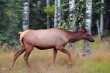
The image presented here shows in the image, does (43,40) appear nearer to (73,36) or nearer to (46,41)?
(46,41)

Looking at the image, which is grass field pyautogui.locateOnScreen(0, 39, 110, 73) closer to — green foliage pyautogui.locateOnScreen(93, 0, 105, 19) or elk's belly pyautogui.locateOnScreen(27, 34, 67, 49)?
elk's belly pyautogui.locateOnScreen(27, 34, 67, 49)

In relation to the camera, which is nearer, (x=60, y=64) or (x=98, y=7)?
(x=60, y=64)

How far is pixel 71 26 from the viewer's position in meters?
18.2

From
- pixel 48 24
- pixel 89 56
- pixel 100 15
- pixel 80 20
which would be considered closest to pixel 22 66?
pixel 89 56

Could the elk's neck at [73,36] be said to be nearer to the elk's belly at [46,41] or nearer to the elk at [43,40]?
the elk at [43,40]

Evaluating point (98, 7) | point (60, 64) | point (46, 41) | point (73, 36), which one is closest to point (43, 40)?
point (46, 41)

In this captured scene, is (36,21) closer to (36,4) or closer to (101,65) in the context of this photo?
(36,4)

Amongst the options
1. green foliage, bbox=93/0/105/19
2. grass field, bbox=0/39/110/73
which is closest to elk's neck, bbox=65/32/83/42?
grass field, bbox=0/39/110/73

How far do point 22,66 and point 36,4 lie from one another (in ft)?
74.3

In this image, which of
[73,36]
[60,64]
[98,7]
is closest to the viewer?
[60,64]

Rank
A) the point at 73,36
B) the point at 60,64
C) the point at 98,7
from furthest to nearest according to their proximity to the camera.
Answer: the point at 98,7
the point at 73,36
the point at 60,64

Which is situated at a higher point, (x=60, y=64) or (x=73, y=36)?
(x=73, y=36)

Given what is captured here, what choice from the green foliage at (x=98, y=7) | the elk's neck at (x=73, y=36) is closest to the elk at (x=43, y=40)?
the elk's neck at (x=73, y=36)

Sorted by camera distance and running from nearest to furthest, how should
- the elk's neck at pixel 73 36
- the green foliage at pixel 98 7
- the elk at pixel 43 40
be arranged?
the elk at pixel 43 40
the elk's neck at pixel 73 36
the green foliage at pixel 98 7
